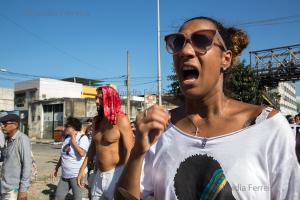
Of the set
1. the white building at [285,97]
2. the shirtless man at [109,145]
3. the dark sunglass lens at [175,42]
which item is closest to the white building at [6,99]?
the shirtless man at [109,145]

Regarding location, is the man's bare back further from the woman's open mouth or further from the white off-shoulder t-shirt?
the woman's open mouth

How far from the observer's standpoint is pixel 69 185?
677 centimetres

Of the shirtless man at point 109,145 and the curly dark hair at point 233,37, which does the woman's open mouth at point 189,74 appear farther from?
the shirtless man at point 109,145

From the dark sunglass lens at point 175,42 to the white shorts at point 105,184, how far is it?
276 centimetres

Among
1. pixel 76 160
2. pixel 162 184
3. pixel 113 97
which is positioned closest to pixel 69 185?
pixel 76 160

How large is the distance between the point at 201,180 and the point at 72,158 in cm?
548

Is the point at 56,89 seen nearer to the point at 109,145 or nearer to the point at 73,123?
the point at 73,123

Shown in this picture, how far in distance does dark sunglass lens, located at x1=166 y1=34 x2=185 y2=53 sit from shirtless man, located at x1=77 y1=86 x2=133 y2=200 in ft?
9.19

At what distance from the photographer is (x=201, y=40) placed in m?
1.88

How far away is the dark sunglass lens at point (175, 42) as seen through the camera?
194 centimetres

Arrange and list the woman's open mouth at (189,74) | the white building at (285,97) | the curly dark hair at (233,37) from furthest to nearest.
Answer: the white building at (285,97), the curly dark hair at (233,37), the woman's open mouth at (189,74)

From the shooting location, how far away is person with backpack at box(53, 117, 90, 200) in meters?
6.55

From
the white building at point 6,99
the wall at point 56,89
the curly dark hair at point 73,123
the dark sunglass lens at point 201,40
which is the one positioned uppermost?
the wall at point 56,89

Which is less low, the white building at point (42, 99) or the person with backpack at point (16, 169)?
the white building at point (42, 99)
